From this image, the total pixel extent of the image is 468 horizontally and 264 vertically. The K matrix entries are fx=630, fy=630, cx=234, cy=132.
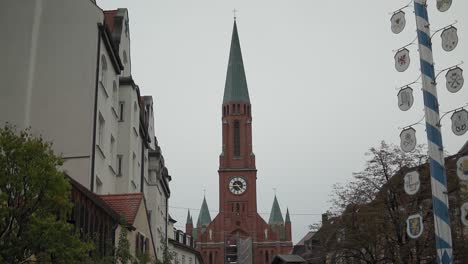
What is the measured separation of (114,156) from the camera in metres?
30.8

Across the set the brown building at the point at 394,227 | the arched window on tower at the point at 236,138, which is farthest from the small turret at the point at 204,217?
the brown building at the point at 394,227

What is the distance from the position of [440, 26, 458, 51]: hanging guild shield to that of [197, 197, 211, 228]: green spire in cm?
9952

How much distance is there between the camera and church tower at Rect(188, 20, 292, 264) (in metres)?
103

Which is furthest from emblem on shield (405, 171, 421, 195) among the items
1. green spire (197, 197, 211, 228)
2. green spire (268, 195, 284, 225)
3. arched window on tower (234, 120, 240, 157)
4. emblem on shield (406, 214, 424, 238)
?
green spire (197, 197, 211, 228)

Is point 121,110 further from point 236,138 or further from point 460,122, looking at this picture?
point 236,138

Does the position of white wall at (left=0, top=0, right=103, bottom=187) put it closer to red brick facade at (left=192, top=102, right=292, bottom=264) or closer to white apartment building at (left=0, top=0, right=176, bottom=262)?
white apartment building at (left=0, top=0, right=176, bottom=262)

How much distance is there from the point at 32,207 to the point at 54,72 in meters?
14.5

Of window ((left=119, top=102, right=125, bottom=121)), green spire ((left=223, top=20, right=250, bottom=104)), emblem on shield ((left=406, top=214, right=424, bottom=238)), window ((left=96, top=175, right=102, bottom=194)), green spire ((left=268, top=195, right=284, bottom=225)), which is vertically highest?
green spire ((left=223, top=20, right=250, bottom=104))

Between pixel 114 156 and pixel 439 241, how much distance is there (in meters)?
19.4

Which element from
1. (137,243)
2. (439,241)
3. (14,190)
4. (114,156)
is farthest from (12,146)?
(114,156)

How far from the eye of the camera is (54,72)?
25.9m

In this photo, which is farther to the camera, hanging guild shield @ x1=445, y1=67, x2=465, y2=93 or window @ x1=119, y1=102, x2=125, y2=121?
window @ x1=119, y1=102, x2=125, y2=121

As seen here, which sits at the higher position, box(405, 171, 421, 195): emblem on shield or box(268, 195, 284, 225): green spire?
box(268, 195, 284, 225): green spire

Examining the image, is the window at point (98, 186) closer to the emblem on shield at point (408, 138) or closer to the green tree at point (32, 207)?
the green tree at point (32, 207)
